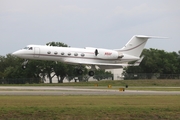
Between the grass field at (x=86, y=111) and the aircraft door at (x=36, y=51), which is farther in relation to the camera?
the aircraft door at (x=36, y=51)

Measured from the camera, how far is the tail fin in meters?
70.3

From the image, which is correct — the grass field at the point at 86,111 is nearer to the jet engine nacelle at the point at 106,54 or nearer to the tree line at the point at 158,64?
the jet engine nacelle at the point at 106,54

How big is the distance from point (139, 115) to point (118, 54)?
41.2 metres

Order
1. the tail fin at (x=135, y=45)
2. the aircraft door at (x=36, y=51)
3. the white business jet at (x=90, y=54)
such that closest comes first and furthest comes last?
the aircraft door at (x=36, y=51)
the white business jet at (x=90, y=54)
the tail fin at (x=135, y=45)

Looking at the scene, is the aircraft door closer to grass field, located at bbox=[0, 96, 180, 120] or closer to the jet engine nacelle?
the jet engine nacelle

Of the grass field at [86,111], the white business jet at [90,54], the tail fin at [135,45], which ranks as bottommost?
the grass field at [86,111]

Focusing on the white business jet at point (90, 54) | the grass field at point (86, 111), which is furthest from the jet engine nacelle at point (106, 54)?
the grass field at point (86, 111)

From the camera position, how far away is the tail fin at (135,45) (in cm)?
7031

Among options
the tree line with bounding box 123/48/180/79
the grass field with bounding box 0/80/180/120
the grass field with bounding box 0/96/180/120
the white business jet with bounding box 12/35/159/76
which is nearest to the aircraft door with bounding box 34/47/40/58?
the white business jet with bounding box 12/35/159/76

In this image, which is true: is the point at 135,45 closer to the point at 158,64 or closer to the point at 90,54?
the point at 90,54

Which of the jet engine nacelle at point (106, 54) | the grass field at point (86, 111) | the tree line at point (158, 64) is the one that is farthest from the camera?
the tree line at point (158, 64)

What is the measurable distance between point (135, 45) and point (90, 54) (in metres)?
9.70

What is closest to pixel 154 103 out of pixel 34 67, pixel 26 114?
pixel 26 114

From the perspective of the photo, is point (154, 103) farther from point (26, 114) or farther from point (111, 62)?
point (111, 62)
